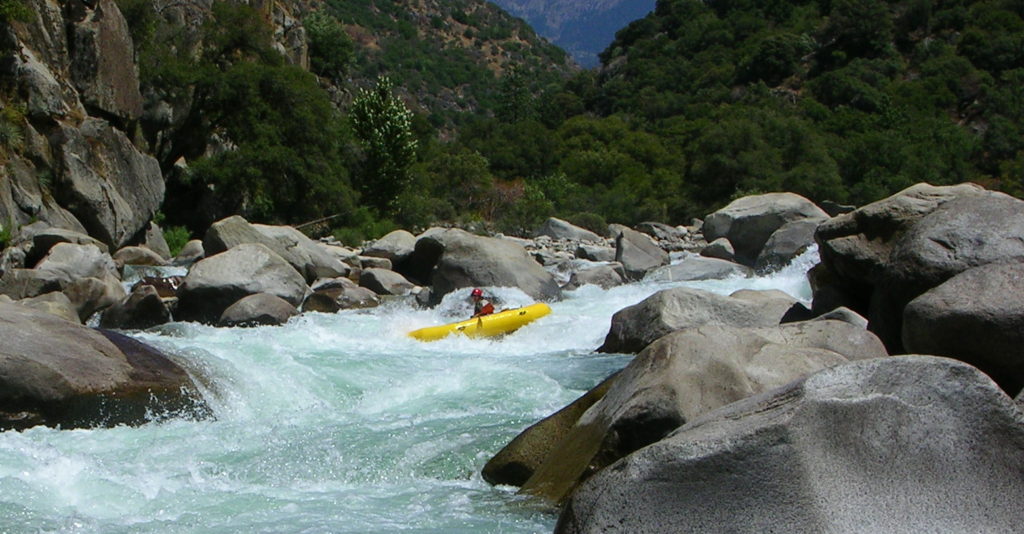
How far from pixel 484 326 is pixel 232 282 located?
3.40m

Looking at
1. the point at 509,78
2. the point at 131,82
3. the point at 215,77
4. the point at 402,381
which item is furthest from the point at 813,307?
the point at 509,78

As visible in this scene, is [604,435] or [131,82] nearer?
[604,435]

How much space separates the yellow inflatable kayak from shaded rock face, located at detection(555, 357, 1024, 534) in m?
9.14

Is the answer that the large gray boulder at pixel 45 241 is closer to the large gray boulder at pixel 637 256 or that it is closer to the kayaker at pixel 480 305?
the kayaker at pixel 480 305

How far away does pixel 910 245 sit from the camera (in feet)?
28.1

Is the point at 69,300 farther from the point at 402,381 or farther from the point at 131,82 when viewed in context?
the point at 131,82

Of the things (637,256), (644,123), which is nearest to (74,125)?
(637,256)

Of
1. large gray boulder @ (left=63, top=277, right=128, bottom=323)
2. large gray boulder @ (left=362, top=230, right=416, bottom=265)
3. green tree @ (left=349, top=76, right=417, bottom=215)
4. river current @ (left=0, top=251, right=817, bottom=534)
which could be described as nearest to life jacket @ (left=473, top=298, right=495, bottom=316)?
river current @ (left=0, top=251, right=817, bottom=534)

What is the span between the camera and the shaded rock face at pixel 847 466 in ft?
11.6

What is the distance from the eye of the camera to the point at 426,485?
6.44 metres

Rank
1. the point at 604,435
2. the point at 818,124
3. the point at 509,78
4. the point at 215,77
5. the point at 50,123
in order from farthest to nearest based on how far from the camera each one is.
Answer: the point at 509,78 → the point at 818,124 → the point at 215,77 → the point at 50,123 → the point at 604,435

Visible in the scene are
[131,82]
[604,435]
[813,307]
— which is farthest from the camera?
[131,82]

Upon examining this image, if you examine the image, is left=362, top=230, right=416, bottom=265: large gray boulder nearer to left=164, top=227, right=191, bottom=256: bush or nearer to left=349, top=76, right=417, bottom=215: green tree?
left=164, top=227, right=191, bottom=256: bush

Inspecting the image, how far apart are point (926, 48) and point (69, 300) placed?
1907 inches
